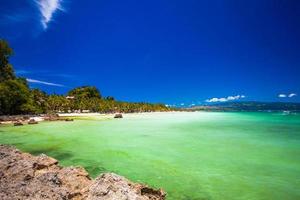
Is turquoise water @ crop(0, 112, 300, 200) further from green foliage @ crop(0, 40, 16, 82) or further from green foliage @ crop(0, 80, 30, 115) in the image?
green foliage @ crop(0, 40, 16, 82)

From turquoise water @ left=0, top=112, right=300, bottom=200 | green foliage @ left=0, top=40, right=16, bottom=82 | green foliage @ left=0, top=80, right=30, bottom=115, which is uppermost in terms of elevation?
green foliage @ left=0, top=40, right=16, bottom=82

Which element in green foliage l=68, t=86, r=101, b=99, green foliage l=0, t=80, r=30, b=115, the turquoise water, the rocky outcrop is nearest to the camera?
the rocky outcrop

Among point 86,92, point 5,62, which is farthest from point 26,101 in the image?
point 86,92

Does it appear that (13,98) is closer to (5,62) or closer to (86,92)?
(5,62)

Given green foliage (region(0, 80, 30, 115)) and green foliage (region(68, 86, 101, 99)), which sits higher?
green foliage (region(68, 86, 101, 99))

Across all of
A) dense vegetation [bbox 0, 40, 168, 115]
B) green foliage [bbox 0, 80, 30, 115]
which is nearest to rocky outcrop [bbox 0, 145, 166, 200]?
green foliage [bbox 0, 80, 30, 115]

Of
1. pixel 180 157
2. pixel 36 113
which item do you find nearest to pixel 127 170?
pixel 180 157

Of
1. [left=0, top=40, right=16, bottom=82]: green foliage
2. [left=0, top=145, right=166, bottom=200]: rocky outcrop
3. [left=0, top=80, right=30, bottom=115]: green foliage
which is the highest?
[left=0, top=40, right=16, bottom=82]: green foliage

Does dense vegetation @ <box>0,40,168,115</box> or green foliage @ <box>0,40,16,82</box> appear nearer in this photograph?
dense vegetation @ <box>0,40,168,115</box>

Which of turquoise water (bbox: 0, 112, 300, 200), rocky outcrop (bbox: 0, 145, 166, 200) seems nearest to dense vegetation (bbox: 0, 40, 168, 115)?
turquoise water (bbox: 0, 112, 300, 200)

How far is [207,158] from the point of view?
16.7m

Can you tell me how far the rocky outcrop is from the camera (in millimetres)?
6280

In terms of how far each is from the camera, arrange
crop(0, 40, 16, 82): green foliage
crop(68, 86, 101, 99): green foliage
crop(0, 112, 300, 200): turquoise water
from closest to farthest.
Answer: crop(0, 112, 300, 200): turquoise water < crop(0, 40, 16, 82): green foliage < crop(68, 86, 101, 99): green foliage

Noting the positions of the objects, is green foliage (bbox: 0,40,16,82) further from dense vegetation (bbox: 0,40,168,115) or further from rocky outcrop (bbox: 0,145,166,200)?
rocky outcrop (bbox: 0,145,166,200)
